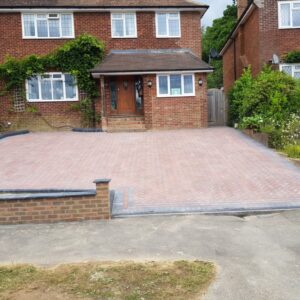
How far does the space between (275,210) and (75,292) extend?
4150 mm

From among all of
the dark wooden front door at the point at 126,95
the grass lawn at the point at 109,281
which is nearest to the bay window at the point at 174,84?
the dark wooden front door at the point at 126,95

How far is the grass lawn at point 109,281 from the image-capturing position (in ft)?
12.6

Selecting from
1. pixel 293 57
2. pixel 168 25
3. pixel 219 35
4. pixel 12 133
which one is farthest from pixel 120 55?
pixel 219 35

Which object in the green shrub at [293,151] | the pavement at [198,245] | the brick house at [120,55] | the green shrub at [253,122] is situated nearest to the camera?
the pavement at [198,245]

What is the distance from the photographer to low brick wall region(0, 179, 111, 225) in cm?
636

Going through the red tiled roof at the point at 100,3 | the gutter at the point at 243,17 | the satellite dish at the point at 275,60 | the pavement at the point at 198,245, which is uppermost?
the red tiled roof at the point at 100,3

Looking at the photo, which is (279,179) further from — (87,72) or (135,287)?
(87,72)

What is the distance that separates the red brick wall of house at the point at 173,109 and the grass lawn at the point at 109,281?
1457cm

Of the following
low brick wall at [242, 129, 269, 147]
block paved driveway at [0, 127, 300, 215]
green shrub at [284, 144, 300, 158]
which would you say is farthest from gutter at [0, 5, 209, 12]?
green shrub at [284, 144, 300, 158]

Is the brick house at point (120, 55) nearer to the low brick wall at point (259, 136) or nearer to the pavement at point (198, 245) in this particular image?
the low brick wall at point (259, 136)

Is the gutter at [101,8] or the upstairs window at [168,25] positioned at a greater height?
the gutter at [101,8]

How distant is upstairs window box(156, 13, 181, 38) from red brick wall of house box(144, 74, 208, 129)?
3347 millimetres

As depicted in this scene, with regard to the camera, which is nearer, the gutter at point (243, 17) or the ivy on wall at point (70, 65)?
the ivy on wall at point (70, 65)

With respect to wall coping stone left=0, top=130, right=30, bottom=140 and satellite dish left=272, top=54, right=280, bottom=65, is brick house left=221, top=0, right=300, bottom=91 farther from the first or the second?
wall coping stone left=0, top=130, right=30, bottom=140
